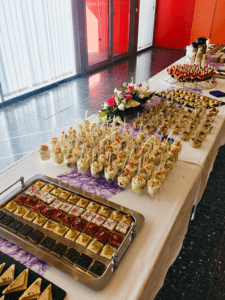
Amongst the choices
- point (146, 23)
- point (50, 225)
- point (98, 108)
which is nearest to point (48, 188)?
point (50, 225)

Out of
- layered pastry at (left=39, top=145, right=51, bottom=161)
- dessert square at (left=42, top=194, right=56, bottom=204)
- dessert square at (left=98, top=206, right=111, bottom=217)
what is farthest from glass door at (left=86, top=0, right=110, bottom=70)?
dessert square at (left=98, top=206, right=111, bottom=217)

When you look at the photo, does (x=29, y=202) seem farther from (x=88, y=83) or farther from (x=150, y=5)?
A: (x=150, y=5)

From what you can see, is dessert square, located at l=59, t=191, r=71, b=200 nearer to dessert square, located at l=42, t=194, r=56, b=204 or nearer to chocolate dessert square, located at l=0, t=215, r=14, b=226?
dessert square, located at l=42, t=194, r=56, b=204

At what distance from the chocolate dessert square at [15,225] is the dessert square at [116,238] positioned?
422 millimetres

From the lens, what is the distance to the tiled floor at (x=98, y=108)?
1.58 m

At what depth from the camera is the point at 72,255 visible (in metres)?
0.98

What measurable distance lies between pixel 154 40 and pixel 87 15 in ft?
13.8

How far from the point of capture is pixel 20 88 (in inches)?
173

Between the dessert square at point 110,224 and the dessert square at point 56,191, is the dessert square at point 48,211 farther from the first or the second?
the dessert square at point 110,224

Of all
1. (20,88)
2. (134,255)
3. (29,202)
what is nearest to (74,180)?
(29,202)

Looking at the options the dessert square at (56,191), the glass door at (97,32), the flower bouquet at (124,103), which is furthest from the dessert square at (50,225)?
the glass door at (97,32)

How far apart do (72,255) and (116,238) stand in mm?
198

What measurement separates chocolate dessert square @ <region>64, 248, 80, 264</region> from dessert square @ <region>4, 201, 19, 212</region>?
0.40 meters

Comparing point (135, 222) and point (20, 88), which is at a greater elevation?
point (135, 222)
